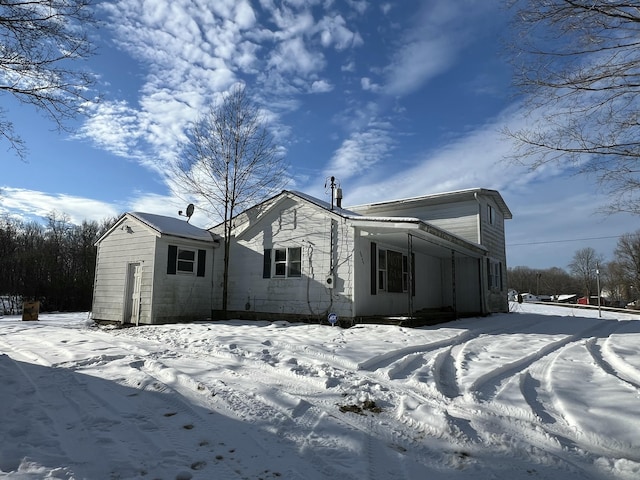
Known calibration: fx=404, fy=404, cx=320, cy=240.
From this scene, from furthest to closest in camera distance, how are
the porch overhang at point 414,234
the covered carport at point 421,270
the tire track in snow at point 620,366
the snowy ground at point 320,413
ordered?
the covered carport at point 421,270 < the porch overhang at point 414,234 < the tire track in snow at point 620,366 < the snowy ground at point 320,413

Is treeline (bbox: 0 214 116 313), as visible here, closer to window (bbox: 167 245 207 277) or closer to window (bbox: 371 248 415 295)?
window (bbox: 167 245 207 277)

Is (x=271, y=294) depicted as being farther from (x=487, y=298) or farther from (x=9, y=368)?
(x=487, y=298)

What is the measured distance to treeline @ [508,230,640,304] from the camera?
161 feet

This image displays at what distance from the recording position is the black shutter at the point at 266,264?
1384 cm

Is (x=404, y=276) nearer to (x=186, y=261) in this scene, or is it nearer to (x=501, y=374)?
(x=186, y=261)

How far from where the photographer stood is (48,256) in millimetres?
27875

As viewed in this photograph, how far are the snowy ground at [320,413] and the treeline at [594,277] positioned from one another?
26.4 meters

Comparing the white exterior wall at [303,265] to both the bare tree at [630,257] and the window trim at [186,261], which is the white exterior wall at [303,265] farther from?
the bare tree at [630,257]

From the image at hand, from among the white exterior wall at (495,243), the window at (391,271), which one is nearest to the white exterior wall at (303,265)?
the window at (391,271)

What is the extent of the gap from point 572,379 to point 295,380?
3826mm

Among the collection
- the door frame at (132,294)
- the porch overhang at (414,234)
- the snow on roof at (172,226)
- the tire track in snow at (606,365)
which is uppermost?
the snow on roof at (172,226)

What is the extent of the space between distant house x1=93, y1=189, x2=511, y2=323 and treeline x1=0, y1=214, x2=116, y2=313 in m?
10.4

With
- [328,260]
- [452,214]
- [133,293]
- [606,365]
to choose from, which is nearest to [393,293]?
[328,260]

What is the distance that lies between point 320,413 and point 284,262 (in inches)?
374
